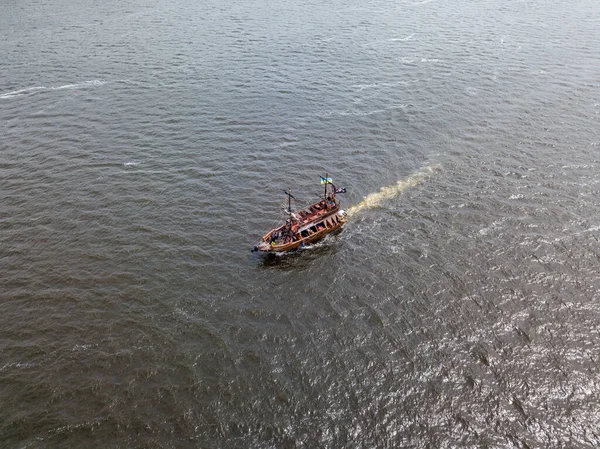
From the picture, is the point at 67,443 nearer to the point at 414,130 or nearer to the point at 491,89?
the point at 414,130

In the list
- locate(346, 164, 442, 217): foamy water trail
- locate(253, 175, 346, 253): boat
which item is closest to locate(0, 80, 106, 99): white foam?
locate(253, 175, 346, 253): boat

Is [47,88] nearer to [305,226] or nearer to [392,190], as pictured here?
[305,226]

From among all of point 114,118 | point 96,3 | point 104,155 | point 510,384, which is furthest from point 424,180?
point 96,3

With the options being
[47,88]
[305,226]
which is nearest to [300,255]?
[305,226]

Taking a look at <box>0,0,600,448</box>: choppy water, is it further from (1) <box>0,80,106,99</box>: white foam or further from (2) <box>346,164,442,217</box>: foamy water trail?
(1) <box>0,80,106,99</box>: white foam

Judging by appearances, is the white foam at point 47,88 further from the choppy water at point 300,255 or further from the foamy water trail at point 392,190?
the foamy water trail at point 392,190
